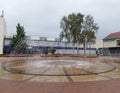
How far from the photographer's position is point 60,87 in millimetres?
8492

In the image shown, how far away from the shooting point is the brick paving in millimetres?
7836

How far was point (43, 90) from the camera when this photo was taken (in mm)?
7969

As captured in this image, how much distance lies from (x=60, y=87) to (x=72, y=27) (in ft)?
109

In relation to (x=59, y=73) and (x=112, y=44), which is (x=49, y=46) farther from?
(x=59, y=73)

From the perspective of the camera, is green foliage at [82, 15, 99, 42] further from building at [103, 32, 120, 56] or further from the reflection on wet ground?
the reflection on wet ground

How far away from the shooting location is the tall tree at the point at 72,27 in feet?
134

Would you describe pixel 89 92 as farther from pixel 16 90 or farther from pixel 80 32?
pixel 80 32

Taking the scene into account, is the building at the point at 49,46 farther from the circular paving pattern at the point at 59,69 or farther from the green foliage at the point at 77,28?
the circular paving pattern at the point at 59,69

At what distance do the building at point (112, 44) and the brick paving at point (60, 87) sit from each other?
43077 mm

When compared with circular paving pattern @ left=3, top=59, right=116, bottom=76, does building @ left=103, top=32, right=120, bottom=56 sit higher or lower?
higher

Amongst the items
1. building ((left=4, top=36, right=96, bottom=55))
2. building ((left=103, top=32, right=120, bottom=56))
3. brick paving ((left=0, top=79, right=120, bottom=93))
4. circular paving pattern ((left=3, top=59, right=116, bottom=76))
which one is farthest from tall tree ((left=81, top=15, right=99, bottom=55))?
brick paving ((left=0, top=79, right=120, bottom=93))

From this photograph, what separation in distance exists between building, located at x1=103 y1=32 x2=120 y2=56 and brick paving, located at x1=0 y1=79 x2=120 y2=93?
43.1 m

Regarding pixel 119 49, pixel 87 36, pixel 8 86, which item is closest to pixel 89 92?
pixel 8 86

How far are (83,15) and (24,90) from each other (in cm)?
3591
